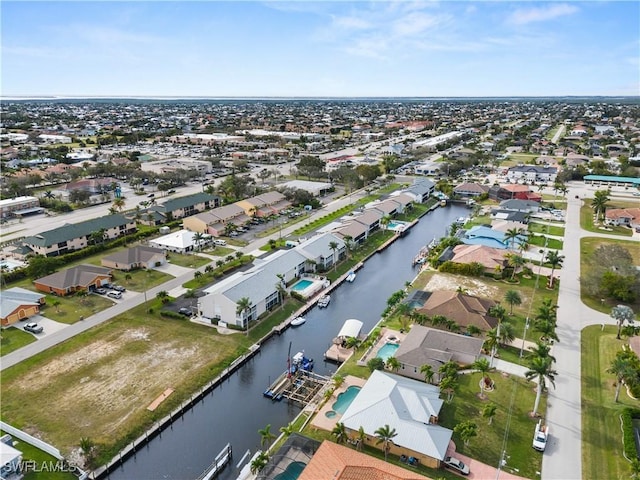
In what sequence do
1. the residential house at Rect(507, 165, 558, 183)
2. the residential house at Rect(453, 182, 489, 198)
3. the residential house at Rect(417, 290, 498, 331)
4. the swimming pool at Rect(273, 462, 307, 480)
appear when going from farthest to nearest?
the residential house at Rect(507, 165, 558, 183), the residential house at Rect(453, 182, 489, 198), the residential house at Rect(417, 290, 498, 331), the swimming pool at Rect(273, 462, 307, 480)

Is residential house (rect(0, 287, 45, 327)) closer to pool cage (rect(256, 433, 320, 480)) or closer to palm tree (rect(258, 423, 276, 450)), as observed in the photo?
palm tree (rect(258, 423, 276, 450))

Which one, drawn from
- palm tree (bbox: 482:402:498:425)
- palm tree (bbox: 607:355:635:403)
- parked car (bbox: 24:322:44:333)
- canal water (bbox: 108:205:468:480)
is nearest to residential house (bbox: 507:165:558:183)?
canal water (bbox: 108:205:468:480)

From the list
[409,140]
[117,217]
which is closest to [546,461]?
[117,217]

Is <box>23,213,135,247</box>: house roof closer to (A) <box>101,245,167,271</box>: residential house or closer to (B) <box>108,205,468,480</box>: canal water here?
(A) <box>101,245,167,271</box>: residential house

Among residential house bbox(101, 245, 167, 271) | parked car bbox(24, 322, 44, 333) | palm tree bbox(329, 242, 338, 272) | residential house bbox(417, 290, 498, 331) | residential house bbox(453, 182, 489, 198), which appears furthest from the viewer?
residential house bbox(453, 182, 489, 198)

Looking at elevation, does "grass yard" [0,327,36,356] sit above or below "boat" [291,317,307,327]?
above

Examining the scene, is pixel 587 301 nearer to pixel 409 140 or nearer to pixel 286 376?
pixel 286 376

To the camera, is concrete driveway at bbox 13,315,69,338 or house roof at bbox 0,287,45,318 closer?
concrete driveway at bbox 13,315,69,338

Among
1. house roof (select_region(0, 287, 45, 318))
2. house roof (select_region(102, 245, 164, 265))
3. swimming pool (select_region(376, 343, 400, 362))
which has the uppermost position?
house roof (select_region(102, 245, 164, 265))
